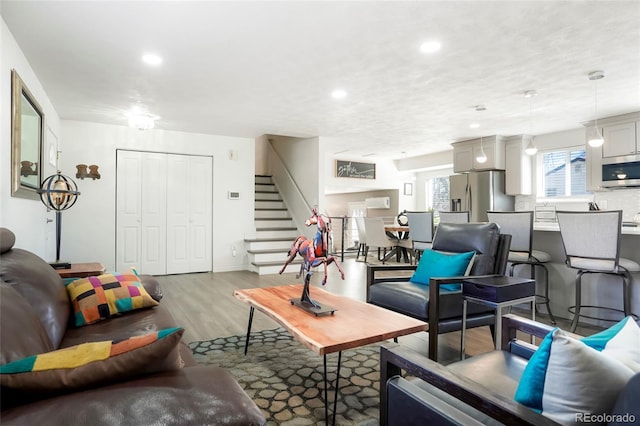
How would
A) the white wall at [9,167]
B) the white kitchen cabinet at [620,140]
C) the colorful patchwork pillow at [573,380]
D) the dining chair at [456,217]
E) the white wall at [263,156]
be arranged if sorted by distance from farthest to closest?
the white wall at [263,156] → the white kitchen cabinet at [620,140] → the dining chair at [456,217] → the white wall at [9,167] → the colorful patchwork pillow at [573,380]

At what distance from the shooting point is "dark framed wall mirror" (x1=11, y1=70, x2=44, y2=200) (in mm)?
2699

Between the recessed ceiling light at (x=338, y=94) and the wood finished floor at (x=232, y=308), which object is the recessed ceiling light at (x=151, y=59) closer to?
the recessed ceiling light at (x=338, y=94)

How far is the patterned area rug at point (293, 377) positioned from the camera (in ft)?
6.21

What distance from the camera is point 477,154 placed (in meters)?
6.86

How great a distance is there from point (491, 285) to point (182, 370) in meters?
1.97

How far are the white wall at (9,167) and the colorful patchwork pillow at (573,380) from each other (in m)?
3.27

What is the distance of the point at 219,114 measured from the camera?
514cm

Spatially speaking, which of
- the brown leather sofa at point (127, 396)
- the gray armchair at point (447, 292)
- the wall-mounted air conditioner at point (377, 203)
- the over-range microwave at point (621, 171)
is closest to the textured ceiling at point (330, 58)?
the over-range microwave at point (621, 171)

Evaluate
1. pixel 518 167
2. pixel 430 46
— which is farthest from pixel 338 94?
pixel 518 167

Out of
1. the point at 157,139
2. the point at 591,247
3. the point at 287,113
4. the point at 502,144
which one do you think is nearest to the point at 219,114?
the point at 287,113

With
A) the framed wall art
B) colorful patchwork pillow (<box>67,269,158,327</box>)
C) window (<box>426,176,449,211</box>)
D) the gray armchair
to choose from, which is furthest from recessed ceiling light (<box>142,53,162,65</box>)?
window (<box>426,176,449,211</box>)

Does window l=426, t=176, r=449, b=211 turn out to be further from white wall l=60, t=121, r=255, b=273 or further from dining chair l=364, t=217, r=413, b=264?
white wall l=60, t=121, r=255, b=273

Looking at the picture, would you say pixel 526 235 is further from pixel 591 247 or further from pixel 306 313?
pixel 306 313

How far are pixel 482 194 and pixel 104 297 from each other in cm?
633
